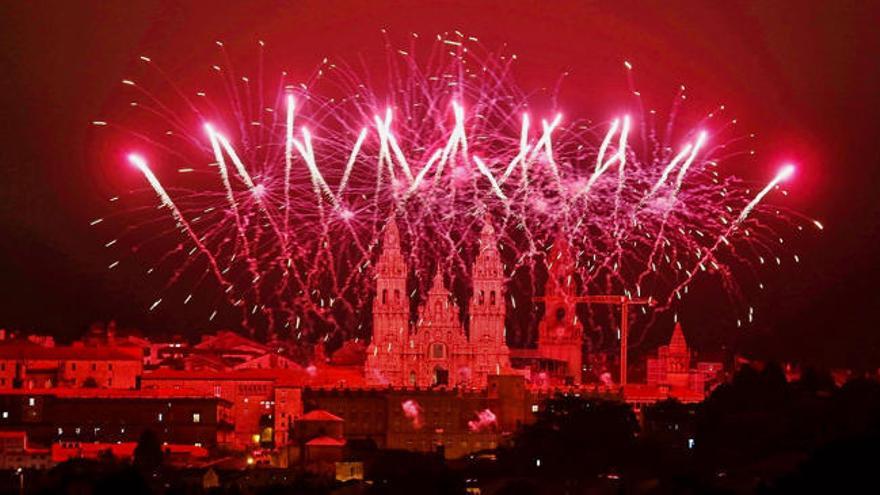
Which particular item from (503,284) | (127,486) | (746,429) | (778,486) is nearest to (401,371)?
(503,284)

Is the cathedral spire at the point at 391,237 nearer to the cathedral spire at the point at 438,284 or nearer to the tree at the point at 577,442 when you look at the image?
the cathedral spire at the point at 438,284

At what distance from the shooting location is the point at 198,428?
72.8 m

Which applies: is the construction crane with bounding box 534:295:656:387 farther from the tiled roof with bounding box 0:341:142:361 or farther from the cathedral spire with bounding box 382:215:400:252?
the tiled roof with bounding box 0:341:142:361

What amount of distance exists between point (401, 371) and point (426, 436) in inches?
257

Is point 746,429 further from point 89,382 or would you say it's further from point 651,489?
point 89,382

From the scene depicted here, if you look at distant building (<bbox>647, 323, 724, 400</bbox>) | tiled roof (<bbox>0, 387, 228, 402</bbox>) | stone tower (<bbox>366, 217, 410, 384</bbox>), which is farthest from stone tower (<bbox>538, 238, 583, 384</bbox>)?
tiled roof (<bbox>0, 387, 228, 402</bbox>)

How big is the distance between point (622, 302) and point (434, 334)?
22.6 feet

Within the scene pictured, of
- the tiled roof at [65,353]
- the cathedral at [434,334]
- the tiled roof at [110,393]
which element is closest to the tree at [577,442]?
the tiled roof at [110,393]

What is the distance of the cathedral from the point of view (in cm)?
8038

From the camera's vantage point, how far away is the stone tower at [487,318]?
8000 centimetres

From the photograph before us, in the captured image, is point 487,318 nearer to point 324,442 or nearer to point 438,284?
point 438,284

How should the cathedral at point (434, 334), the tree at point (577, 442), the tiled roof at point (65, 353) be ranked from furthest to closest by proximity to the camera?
the tiled roof at point (65, 353) → the cathedral at point (434, 334) → the tree at point (577, 442)

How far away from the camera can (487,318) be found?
80.8m

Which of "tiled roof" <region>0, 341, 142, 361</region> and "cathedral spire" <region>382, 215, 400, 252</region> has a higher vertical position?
"cathedral spire" <region>382, 215, 400, 252</region>
